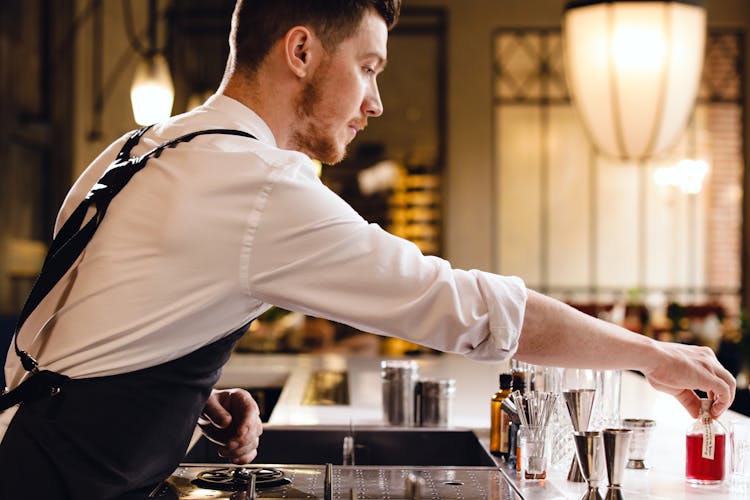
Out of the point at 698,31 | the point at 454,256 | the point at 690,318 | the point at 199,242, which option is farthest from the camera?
the point at 454,256

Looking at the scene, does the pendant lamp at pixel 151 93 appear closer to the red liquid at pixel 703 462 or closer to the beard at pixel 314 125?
the beard at pixel 314 125

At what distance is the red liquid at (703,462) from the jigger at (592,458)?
0.35 m

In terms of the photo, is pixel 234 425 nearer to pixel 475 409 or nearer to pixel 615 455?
pixel 615 455

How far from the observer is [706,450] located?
1.57 m

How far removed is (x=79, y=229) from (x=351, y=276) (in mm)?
367

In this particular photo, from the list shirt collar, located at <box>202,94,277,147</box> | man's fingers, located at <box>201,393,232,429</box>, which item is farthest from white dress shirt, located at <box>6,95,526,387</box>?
man's fingers, located at <box>201,393,232,429</box>

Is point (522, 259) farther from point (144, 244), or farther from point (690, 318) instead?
point (144, 244)

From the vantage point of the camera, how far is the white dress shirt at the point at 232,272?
1.21 m

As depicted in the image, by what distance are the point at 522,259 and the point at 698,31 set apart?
7.10 metres

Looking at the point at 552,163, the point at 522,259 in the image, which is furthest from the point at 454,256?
the point at 552,163

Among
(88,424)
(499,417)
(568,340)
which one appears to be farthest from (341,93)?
(499,417)

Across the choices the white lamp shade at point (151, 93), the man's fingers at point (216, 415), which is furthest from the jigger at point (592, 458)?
the white lamp shade at point (151, 93)

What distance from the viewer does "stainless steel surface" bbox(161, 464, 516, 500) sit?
143cm

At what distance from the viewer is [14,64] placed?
16.2 feet
